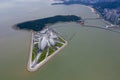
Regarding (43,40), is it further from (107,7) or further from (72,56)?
(107,7)

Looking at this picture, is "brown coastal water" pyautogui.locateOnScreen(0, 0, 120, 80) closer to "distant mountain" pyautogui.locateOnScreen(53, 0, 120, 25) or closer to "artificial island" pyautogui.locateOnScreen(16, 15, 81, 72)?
"artificial island" pyautogui.locateOnScreen(16, 15, 81, 72)

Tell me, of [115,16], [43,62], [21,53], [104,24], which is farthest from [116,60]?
[115,16]

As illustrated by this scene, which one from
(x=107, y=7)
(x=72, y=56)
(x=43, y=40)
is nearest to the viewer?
(x=72, y=56)

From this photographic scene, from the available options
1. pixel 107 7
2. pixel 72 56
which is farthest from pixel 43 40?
pixel 107 7

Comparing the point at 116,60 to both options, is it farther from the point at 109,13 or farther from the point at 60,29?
the point at 109,13

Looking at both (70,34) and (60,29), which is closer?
(70,34)

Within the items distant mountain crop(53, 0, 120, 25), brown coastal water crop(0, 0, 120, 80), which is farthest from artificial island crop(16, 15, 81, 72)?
distant mountain crop(53, 0, 120, 25)

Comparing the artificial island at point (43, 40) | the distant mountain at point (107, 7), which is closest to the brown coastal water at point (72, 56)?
the artificial island at point (43, 40)
